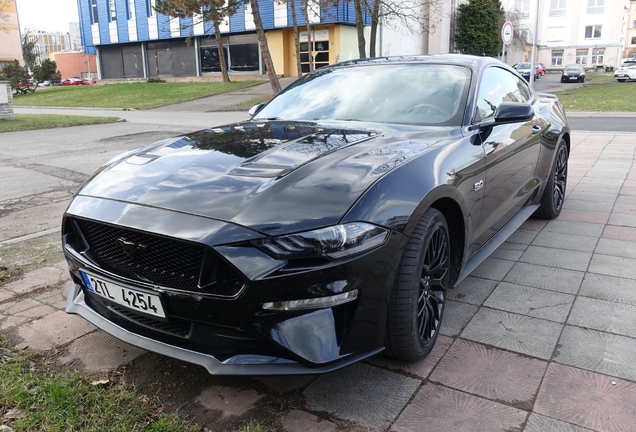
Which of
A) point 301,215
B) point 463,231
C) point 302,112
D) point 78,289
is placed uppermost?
point 302,112

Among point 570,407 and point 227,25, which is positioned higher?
point 227,25

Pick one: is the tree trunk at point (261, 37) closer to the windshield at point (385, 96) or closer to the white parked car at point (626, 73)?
the windshield at point (385, 96)

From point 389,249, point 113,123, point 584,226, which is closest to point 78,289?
point 389,249

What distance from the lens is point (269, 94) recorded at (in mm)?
27781

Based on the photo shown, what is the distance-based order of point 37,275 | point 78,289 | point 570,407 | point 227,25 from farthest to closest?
point 227,25 < point 37,275 < point 78,289 < point 570,407

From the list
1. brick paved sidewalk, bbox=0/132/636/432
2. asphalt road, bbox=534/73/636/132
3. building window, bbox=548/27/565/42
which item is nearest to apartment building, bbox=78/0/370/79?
asphalt road, bbox=534/73/636/132

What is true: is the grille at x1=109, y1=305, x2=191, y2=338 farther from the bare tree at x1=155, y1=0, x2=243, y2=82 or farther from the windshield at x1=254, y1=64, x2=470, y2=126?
the bare tree at x1=155, y1=0, x2=243, y2=82

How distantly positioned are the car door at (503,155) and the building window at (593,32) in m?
77.7

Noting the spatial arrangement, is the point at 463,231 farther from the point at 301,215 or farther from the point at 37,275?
the point at 37,275

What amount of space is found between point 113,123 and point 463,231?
16.9 meters

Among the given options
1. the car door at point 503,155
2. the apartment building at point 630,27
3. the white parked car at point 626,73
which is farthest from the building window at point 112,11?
the apartment building at point 630,27

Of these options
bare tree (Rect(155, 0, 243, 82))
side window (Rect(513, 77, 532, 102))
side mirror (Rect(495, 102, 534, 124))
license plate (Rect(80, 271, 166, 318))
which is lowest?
license plate (Rect(80, 271, 166, 318))

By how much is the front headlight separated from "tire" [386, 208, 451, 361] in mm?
339

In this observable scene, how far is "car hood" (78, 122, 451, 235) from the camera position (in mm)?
2088
